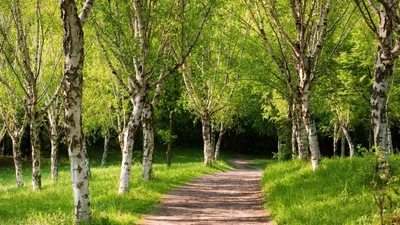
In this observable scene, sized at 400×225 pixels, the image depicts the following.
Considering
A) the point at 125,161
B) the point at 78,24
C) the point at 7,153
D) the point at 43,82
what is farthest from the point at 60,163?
the point at 78,24

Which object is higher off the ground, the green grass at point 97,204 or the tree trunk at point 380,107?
the tree trunk at point 380,107

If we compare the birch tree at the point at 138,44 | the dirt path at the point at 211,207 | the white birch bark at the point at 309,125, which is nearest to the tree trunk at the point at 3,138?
the dirt path at the point at 211,207

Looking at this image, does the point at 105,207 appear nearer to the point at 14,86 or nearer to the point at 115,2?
the point at 115,2

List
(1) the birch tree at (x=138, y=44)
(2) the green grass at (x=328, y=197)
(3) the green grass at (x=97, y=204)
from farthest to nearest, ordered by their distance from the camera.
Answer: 1. (1) the birch tree at (x=138, y=44)
2. (3) the green grass at (x=97, y=204)
3. (2) the green grass at (x=328, y=197)

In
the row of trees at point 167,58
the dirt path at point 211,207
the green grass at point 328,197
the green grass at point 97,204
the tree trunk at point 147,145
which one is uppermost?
the row of trees at point 167,58

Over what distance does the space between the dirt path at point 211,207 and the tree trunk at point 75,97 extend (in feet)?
6.34

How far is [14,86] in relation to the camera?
71.9 ft

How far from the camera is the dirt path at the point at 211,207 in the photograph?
10695mm

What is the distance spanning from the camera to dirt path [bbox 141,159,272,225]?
10.7 meters

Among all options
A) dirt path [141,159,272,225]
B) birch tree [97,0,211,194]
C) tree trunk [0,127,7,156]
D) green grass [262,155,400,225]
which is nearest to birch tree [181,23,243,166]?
dirt path [141,159,272,225]

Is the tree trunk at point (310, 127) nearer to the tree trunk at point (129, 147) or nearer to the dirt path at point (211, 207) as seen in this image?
the dirt path at point (211, 207)

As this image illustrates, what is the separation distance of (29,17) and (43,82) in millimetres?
3867

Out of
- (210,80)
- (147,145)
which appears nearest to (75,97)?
(147,145)

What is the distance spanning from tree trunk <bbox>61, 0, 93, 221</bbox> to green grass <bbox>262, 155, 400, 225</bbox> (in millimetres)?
4525
